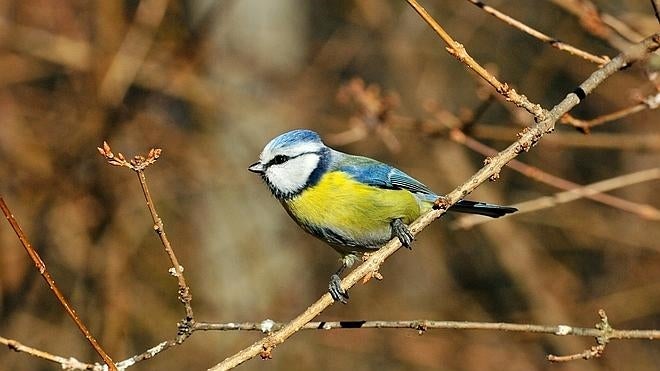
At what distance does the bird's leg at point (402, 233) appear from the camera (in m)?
2.47

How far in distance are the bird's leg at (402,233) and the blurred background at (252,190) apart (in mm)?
1314

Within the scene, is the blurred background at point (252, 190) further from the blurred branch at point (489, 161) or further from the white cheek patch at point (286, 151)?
the blurred branch at point (489, 161)

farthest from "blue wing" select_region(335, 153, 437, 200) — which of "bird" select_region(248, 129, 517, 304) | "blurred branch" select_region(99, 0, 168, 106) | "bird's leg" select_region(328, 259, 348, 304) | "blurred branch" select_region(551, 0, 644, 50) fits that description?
"blurred branch" select_region(99, 0, 168, 106)

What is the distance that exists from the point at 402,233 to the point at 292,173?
613 mm

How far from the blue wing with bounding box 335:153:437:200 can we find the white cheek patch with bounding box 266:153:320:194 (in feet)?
0.38

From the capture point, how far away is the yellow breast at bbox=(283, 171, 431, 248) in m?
2.99

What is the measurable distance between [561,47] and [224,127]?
3880 millimetres

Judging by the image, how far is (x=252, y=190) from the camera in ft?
20.2

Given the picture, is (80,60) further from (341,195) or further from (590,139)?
(590,139)

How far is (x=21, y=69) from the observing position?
555cm

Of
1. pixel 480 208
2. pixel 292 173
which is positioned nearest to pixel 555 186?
pixel 480 208

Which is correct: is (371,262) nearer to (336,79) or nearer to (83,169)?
(83,169)

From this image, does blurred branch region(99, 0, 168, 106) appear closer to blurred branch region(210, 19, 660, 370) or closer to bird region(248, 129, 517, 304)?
bird region(248, 129, 517, 304)

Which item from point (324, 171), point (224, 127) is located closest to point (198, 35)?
point (224, 127)
